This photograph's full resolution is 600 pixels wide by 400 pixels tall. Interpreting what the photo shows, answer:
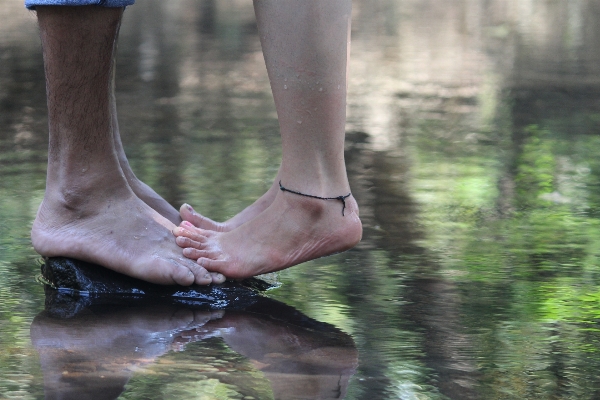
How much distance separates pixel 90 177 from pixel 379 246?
0.66 m

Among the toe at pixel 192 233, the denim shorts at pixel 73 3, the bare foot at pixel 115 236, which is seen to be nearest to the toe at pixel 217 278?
the bare foot at pixel 115 236

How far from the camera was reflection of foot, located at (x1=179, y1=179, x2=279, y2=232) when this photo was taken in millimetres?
2279

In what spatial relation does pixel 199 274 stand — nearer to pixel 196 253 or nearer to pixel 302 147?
pixel 196 253

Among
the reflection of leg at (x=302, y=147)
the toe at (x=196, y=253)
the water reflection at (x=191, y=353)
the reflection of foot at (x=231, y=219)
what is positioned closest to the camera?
the water reflection at (x=191, y=353)

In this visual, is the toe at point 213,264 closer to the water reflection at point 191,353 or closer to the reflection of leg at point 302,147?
the reflection of leg at point 302,147

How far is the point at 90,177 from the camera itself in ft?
6.96

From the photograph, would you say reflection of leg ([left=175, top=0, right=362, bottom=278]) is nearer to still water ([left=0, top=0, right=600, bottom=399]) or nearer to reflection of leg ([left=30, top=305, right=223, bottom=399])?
still water ([left=0, top=0, right=600, bottom=399])

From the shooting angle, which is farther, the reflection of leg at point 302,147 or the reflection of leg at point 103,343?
the reflection of leg at point 302,147

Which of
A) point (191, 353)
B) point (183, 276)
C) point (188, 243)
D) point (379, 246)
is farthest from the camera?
point (379, 246)

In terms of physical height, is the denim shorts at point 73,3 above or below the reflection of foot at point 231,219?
above

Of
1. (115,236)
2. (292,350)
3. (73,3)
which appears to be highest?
(73,3)

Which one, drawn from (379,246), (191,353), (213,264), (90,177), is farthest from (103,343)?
(379,246)

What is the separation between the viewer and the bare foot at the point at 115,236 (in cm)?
200

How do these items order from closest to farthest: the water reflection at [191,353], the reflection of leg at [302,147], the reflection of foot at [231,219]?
1. the water reflection at [191,353]
2. the reflection of leg at [302,147]
3. the reflection of foot at [231,219]
